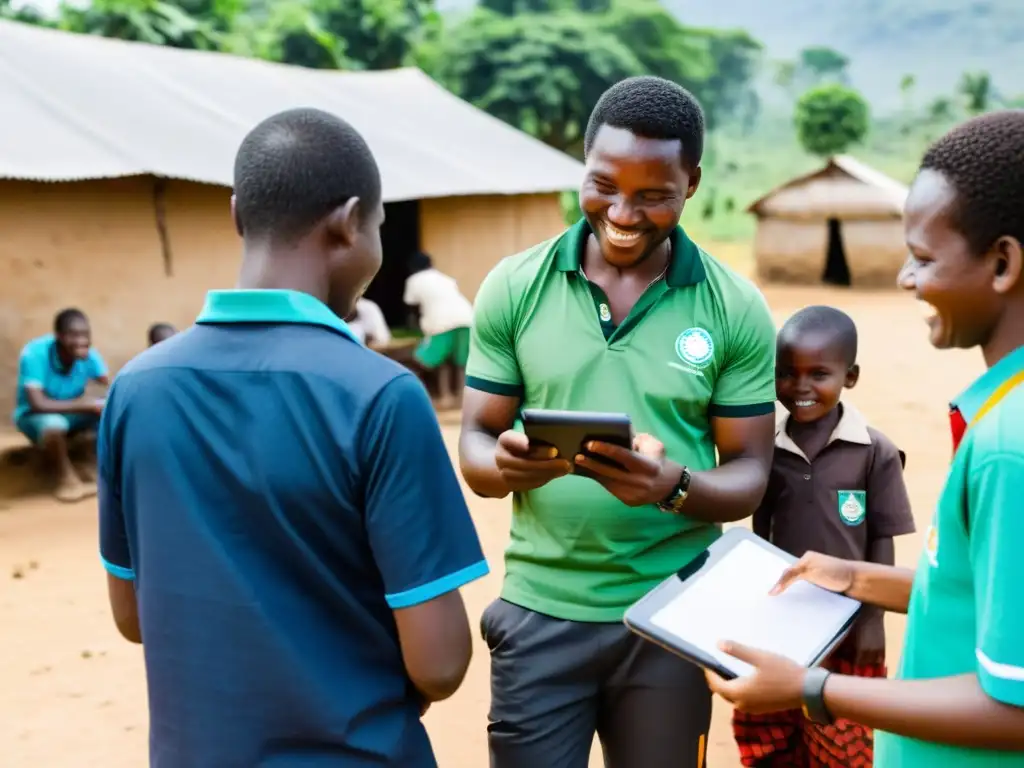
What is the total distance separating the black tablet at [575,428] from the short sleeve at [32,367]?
20.2 feet

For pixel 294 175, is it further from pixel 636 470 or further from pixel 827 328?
pixel 827 328

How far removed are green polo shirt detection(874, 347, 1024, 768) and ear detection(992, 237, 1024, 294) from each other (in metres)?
0.09

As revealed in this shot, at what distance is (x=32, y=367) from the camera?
694cm

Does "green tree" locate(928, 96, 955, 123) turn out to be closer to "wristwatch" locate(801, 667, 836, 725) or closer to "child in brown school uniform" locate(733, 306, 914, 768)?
"child in brown school uniform" locate(733, 306, 914, 768)

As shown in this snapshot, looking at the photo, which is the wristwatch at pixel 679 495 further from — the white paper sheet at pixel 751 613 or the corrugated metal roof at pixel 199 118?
the corrugated metal roof at pixel 199 118

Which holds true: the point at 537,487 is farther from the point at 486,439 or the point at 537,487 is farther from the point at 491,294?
the point at 491,294

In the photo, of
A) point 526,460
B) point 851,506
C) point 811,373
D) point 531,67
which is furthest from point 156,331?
point 531,67

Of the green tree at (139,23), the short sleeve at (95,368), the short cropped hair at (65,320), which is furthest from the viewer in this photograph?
the green tree at (139,23)

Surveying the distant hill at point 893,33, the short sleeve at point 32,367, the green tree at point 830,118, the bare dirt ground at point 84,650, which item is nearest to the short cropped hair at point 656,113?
the bare dirt ground at point 84,650

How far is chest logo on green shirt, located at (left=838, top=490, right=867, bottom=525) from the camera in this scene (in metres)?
2.69

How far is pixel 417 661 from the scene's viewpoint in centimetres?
150

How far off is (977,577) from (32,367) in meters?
6.92

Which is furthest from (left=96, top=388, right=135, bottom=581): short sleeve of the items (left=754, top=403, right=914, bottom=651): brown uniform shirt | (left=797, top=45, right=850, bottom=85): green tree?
(left=797, top=45, right=850, bottom=85): green tree

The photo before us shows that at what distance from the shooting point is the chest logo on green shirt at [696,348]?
196 cm
